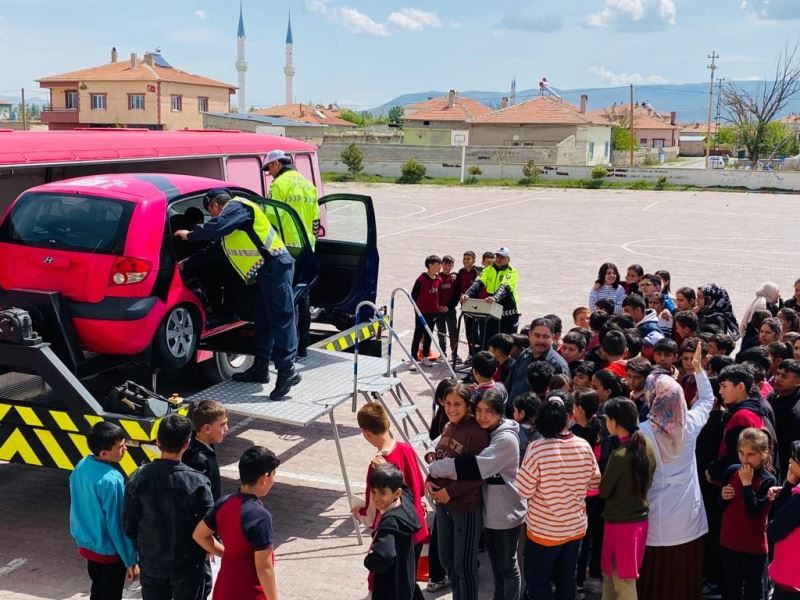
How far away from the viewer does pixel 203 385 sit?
8648mm

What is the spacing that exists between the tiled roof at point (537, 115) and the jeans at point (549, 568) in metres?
65.9

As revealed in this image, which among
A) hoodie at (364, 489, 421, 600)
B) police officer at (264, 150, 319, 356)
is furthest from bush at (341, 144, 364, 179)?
hoodie at (364, 489, 421, 600)

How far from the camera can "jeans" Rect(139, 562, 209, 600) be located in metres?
4.58

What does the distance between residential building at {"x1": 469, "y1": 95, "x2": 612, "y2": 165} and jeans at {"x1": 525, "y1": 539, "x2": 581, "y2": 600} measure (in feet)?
207

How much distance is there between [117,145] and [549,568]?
6.21 metres

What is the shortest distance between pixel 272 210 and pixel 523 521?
141 inches

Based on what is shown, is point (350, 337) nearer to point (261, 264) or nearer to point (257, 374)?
point (257, 374)

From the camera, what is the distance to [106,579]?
500 centimetres

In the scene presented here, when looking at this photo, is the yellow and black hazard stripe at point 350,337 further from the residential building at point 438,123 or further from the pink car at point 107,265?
the residential building at point 438,123

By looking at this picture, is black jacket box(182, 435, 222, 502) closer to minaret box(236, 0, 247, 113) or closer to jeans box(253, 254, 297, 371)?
jeans box(253, 254, 297, 371)

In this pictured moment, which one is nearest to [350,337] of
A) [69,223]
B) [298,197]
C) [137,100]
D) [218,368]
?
[218,368]

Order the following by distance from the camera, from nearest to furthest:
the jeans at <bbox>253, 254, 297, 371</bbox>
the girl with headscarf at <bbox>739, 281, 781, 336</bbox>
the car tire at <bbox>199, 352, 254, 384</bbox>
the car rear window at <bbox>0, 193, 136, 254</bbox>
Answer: the car rear window at <bbox>0, 193, 136, 254</bbox> < the jeans at <bbox>253, 254, 297, 371</bbox> < the car tire at <bbox>199, 352, 254, 384</bbox> < the girl with headscarf at <bbox>739, 281, 781, 336</bbox>

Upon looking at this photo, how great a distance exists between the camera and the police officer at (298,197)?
789 cm

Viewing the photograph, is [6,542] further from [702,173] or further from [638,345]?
[702,173]
